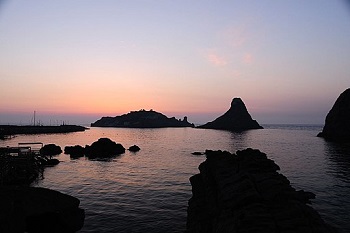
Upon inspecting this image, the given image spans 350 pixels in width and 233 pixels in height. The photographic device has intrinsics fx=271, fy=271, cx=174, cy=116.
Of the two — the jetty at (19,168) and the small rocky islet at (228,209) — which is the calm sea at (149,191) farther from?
the small rocky islet at (228,209)

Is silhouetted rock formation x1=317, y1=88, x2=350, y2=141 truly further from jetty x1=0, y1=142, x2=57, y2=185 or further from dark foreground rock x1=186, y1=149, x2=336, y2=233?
jetty x1=0, y1=142, x2=57, y2=185

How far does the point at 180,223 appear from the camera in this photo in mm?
24359

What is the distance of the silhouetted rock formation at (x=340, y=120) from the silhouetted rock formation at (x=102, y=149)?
381ft

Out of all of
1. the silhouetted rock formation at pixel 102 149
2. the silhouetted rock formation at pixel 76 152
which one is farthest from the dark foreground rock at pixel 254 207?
the silhouetted rock formation at pixel 76 152

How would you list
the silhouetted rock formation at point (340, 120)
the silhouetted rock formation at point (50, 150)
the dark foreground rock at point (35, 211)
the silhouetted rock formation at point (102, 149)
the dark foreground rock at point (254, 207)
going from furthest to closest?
the silhouetted rock formation at point (340, 120) < the silhouetted rock formation at point (102, 149) < the silhouetted rock formation at point (50, 150) < the dark foreground rock at point (35, 211) < the dark foreground rock at point (254, 207)

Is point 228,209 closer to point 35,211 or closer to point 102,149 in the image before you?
point 35,211

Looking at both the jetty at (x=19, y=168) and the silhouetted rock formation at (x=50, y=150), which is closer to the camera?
the jetty at (x=19, y=168)

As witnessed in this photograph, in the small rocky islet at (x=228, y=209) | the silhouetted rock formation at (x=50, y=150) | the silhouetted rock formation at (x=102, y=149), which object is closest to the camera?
the small rocky islet at (x=228, y=209)

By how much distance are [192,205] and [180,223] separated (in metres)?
2.58

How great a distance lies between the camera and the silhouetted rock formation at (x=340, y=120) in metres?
140

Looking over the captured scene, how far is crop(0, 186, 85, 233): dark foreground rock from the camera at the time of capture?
50.2ft

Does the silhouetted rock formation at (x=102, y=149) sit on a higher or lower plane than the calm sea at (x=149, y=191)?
higher

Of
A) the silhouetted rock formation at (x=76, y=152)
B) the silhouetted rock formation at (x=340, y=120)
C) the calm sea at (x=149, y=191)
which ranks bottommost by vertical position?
the calm sea at (x=149, y=191)

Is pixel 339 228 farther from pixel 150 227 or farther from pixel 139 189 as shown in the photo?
pixel 139 189
